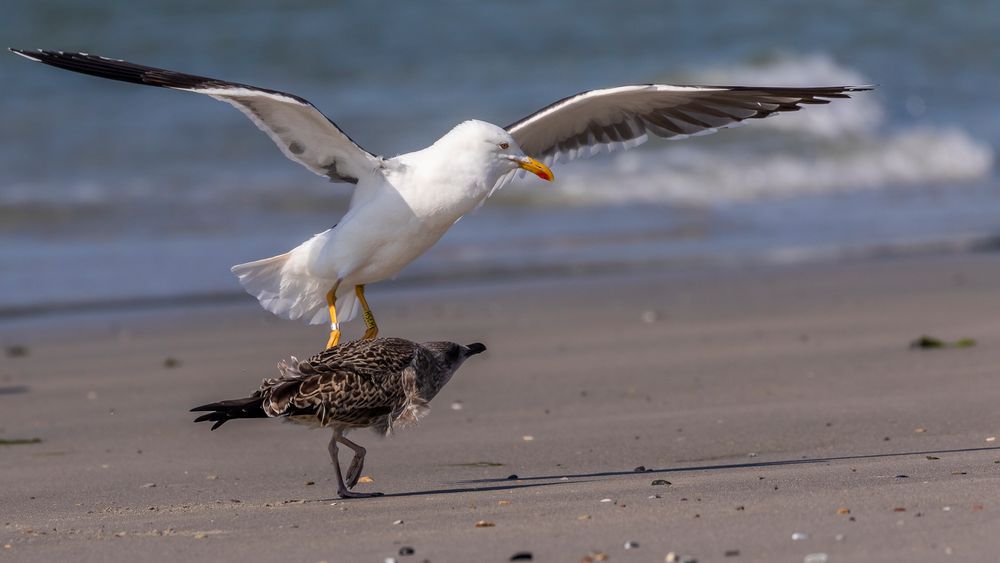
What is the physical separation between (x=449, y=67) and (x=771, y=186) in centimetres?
729

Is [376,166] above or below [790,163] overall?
below

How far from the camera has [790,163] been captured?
17.4 m

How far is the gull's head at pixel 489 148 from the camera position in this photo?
20.8ft

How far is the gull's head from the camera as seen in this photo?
20.8ft

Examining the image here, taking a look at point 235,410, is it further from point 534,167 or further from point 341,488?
point 534,167

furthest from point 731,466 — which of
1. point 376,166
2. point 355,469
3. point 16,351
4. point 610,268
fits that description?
point 610,268

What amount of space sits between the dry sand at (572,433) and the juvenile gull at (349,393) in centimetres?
27

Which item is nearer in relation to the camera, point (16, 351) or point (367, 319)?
point (367, 319)

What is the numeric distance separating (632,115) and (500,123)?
37.0 feet

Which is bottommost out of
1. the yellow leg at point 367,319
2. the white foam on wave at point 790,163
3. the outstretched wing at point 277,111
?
the yellow leg at point 367,319

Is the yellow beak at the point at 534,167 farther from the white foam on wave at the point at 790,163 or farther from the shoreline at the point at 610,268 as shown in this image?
the white foam on wave at the point at 790,163

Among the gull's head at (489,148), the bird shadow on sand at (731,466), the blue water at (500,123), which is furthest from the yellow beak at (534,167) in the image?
the blue water at (500,123)

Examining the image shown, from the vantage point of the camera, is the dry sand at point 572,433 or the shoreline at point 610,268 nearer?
the dry sand at point 572,433

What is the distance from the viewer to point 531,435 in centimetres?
640
